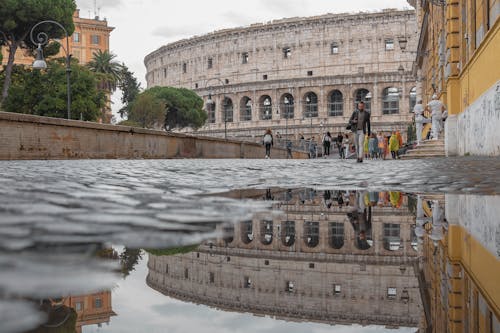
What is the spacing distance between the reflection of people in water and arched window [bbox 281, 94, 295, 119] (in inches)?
2631

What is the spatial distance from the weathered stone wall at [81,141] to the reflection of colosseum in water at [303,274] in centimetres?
1052

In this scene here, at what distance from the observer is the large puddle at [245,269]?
3.40ft

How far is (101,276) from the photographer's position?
1.26m

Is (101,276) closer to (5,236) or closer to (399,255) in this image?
(5,236)

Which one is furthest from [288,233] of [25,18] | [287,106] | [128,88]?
[128,88]

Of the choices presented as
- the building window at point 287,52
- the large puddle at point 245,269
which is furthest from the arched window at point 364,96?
the large puddle at point 245,269

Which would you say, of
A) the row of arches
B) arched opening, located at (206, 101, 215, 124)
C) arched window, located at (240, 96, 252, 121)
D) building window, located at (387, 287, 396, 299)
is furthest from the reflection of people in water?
arched opening, located at (206, 101, 215, 124)

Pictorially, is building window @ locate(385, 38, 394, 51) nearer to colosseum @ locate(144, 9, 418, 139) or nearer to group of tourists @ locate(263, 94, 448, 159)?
colosseum @ locate(144, 9, 418, 139)

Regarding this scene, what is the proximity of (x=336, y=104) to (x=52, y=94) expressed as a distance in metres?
34.3

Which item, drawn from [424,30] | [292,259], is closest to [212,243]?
[292,259]

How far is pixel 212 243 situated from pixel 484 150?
12069 mm

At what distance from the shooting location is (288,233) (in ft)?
7.30

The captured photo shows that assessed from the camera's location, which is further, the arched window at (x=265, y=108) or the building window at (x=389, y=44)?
the arched window at (x=265, y=108)

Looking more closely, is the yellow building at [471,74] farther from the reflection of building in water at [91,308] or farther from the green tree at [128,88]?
the green tree at [128,88]
